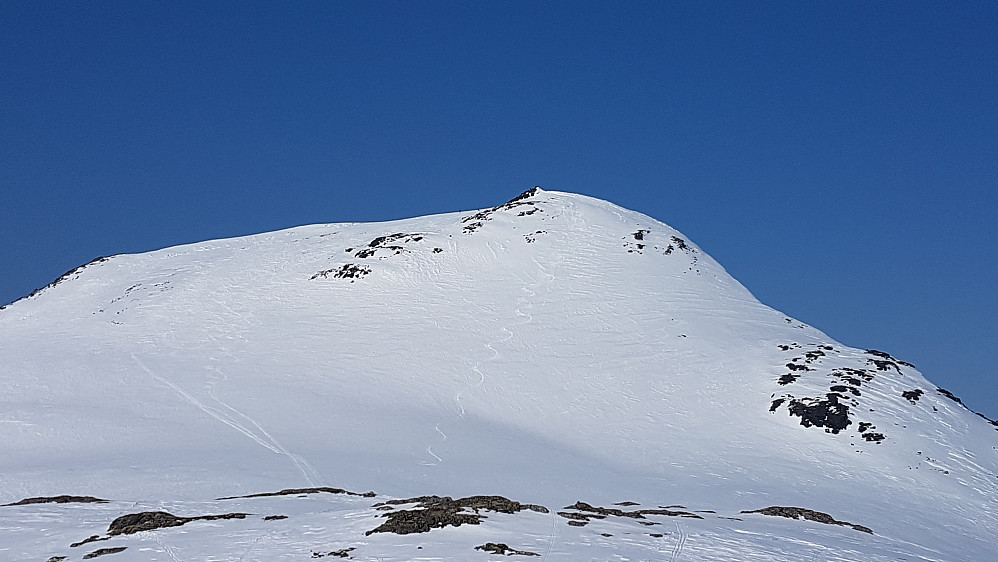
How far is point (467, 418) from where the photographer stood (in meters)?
37.9

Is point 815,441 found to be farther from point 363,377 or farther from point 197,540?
point 197,540

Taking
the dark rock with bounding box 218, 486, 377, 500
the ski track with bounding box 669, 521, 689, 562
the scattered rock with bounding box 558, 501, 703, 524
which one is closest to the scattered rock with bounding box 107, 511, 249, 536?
the dark rock with bounding box 218, 486, 377, 500

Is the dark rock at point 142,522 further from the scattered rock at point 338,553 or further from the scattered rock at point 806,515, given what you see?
the scattered rock at point 806,515

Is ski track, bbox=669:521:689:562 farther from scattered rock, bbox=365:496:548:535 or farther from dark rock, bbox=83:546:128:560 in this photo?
dark rock, bbox=83:546:128:560

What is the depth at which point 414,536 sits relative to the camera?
55.3ft

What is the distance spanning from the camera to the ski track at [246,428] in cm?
2856

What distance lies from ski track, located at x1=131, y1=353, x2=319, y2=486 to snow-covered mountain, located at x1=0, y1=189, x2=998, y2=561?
182 millimetres

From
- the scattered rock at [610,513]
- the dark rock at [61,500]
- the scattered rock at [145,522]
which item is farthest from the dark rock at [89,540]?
the scattered rock at [610,513]

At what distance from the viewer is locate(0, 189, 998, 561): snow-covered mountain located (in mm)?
19141

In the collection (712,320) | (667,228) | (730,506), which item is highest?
(667,228)

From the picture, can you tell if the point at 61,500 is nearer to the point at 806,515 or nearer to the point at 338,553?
the point at 338,553

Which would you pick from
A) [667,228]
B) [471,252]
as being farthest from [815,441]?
[667,228]

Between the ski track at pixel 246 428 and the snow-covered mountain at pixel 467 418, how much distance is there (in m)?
0.18

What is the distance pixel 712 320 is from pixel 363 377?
27089 millimetres
